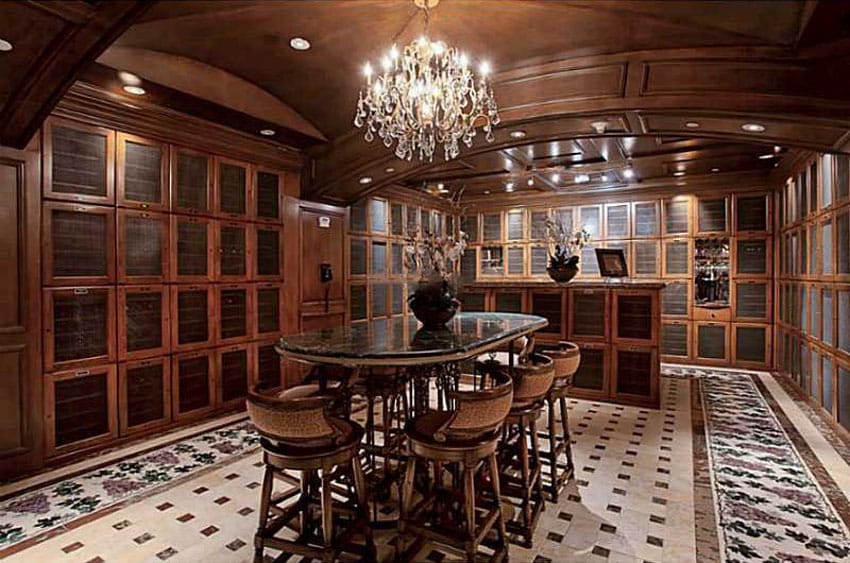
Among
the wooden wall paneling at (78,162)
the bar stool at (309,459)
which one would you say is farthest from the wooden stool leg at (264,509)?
the wooden wall paneling at (78,162)

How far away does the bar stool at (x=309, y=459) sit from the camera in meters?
2.07

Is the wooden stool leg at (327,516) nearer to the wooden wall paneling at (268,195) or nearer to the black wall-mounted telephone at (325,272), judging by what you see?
the wooden wall paneling at (268,195)

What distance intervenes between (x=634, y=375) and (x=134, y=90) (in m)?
5.36

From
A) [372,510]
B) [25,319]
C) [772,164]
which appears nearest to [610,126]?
[372,510]

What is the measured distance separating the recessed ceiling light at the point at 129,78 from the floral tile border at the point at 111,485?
2820mm

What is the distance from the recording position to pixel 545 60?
11.7ft

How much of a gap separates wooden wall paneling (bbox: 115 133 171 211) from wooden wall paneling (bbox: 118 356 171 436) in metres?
1.35

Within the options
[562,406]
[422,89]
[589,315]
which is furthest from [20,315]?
[589,315]

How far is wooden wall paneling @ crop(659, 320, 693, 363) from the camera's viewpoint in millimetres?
7367

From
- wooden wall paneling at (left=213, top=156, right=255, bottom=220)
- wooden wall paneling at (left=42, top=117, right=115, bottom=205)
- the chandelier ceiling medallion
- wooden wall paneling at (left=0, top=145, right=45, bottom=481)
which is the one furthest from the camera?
wooden wall paneling at (left=213, top=156, right=255, bottom=220)

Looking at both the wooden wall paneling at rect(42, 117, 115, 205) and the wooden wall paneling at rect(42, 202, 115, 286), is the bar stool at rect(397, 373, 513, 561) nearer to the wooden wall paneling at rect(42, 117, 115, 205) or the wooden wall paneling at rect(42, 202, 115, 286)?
the wooden wall paneling at rect(42, 202, 115, 286)

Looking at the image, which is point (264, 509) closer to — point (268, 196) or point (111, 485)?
point (111, 485)

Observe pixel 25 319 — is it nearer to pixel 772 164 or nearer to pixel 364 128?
pixel 364 128

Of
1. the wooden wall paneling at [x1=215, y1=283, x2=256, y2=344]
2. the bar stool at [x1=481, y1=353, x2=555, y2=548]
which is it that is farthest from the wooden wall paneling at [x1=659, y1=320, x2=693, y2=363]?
the wooden wall paneling at [x1=215, y1=283, x2=256, y2=344]
